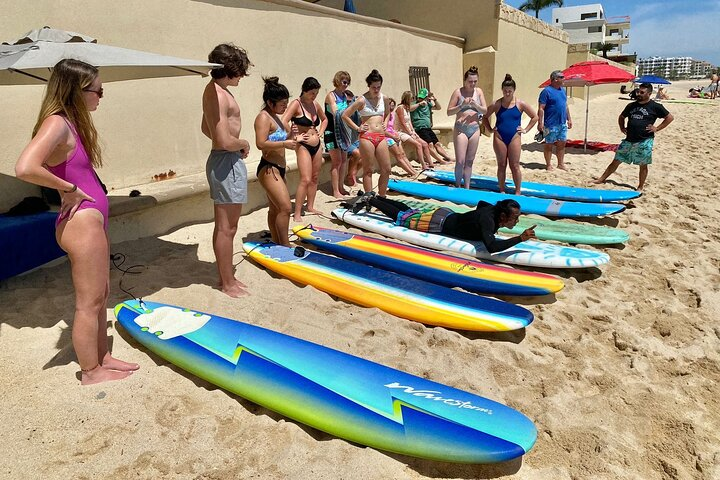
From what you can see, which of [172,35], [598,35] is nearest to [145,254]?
[172,35]

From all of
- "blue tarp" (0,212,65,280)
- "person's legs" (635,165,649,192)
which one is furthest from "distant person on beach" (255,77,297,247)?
"person's legs" (635,165,649,192)

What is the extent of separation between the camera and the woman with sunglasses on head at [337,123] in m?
6.16

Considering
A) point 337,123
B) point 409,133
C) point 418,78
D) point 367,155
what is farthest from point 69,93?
point 418,78

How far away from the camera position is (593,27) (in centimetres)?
6562

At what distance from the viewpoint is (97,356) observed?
2576 mm

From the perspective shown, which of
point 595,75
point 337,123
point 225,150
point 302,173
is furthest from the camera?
point 595,75

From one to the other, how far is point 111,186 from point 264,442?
3.88m

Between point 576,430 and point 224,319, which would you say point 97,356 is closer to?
point 224,319

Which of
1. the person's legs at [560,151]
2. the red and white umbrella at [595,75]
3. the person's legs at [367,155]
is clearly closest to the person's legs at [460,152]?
the person's legs at [367,155]

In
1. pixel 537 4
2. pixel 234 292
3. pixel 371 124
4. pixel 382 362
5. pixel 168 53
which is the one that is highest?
pixel 537 4

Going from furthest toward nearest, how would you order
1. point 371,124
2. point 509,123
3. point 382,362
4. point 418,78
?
point 418,78, point 509,123, point 371,124, point 382,362

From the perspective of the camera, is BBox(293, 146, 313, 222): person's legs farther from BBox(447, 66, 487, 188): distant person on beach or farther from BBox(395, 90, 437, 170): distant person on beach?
BBox(395, 90, 437, 170): distant person on beach

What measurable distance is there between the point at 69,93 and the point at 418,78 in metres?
9.53

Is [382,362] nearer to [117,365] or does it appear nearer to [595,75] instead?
[117,365]
